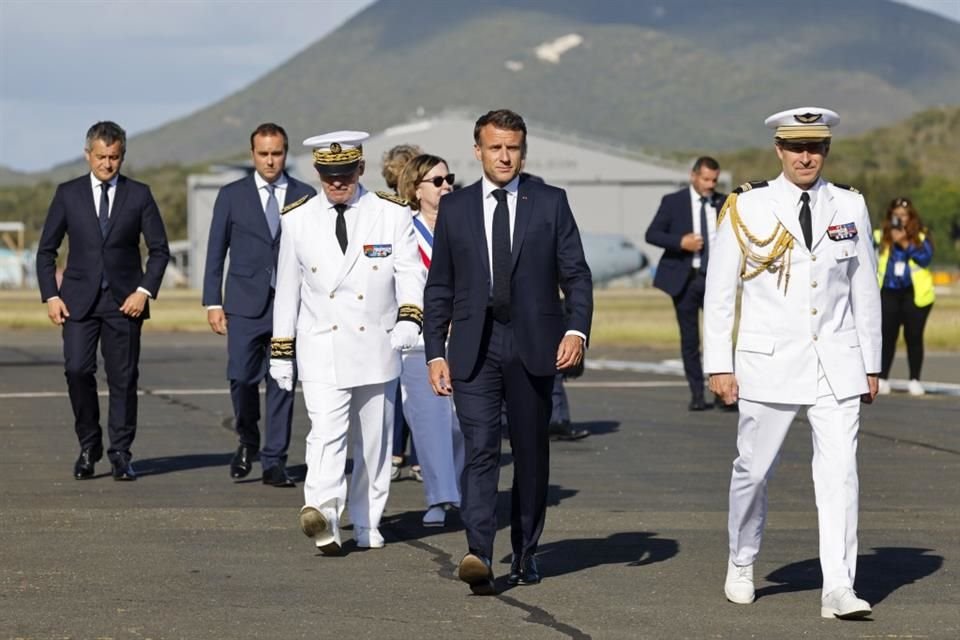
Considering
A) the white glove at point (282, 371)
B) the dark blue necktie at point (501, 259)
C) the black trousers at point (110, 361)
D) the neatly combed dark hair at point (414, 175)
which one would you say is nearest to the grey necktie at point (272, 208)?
the black trousers at point (110, 361)

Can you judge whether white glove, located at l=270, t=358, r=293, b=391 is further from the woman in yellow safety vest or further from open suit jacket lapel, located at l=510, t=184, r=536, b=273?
the woman in yellow safety vest

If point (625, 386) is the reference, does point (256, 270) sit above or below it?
above

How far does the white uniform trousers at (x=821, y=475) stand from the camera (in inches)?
320

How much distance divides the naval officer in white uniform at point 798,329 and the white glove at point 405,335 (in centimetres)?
178

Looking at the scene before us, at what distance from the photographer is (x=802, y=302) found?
8305mm

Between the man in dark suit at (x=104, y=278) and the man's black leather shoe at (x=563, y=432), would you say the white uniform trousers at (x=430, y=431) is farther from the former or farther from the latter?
the man's black leather shoe at (x=563, y=432)

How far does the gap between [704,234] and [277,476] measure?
6.47 metres

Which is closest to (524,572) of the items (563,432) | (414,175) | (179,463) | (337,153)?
(337,153)

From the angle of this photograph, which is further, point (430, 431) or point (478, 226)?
point (430, 431)

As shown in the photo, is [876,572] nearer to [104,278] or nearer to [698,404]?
[104,278]

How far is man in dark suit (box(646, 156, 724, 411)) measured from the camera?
1778 cm

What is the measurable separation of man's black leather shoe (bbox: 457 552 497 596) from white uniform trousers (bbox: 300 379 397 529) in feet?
4.96

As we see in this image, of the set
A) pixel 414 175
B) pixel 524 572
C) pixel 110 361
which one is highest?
pixel 414 175

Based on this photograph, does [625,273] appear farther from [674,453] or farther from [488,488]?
[488,488]
